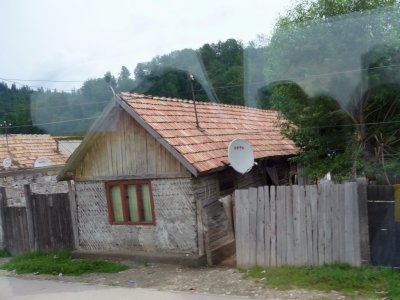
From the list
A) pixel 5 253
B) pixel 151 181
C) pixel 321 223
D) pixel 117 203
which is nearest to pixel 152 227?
pixel 151 181

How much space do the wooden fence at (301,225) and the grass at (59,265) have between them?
3.20m

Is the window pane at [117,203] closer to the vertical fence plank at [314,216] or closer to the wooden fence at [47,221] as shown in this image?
the wooden fence at [47,221]

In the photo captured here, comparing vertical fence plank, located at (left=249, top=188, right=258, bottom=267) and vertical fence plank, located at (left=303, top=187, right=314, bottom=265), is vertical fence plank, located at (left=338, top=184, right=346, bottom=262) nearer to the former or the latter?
vertical fence plank, located at (left=303, top=187, right=314, bottom=265)

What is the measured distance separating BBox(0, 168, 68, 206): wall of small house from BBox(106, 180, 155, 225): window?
737cm

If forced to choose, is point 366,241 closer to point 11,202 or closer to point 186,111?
point 186,111

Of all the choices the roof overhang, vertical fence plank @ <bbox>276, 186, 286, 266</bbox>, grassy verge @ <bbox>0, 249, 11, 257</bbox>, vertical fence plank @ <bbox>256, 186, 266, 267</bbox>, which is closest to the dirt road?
vertical fence plank @ <bbox>256, 186, 266, 267</bbox>

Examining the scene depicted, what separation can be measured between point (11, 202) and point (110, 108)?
8965mm

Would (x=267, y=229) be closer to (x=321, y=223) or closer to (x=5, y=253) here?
(x=321, y=223)

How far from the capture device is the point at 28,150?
68.5 feet

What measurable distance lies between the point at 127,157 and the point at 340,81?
556 centimetres

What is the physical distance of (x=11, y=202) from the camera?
57.9 ft

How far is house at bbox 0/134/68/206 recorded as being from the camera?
1788cm

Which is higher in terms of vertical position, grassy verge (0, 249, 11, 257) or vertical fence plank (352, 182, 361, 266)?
vertical fence plank (352, 182, 361, 266)

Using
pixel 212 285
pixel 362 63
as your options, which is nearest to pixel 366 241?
pixel 212 285
